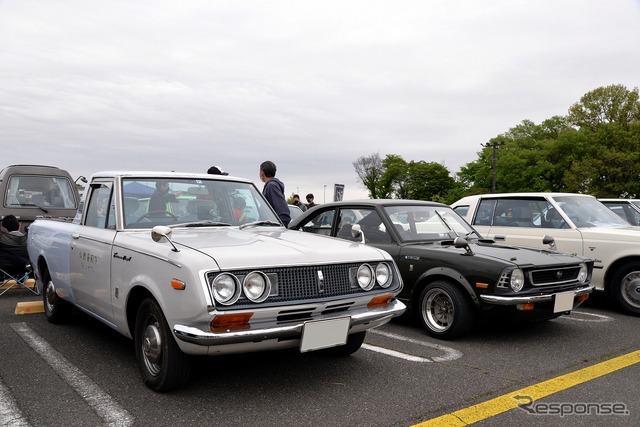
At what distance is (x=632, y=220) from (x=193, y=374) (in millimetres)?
9252

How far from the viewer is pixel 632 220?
32.7 ft

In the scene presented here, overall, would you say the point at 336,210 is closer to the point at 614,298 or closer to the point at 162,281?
the point at 162,281

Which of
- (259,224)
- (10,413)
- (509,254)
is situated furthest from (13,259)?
(509,254)

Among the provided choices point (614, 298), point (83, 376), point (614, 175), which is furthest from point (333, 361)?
point (614, 175)

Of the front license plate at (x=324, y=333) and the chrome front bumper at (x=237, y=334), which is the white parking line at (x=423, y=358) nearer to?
the front license plate at (x=324, y=333)

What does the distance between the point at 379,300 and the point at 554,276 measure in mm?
2423

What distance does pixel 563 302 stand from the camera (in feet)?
17.1

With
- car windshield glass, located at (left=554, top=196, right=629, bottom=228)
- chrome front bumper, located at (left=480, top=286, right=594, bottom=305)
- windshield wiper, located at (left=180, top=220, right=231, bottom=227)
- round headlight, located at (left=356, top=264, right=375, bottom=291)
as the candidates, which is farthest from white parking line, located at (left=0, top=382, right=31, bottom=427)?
car windshield glass, located at (left=554, top=196, right=629, bottom=228)

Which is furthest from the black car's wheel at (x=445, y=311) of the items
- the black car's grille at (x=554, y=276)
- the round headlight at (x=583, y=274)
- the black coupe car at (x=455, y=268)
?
the round headlight at (x=583, y=274)

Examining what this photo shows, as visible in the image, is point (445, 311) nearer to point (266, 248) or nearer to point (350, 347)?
point (350, 347)

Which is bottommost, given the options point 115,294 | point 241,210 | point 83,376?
point 83,376

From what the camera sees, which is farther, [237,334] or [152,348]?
[152,348]

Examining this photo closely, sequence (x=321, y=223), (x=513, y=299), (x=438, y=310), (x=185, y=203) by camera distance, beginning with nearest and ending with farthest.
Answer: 1. (x=185, y=203)
2. (x=513, y=299)
3. (x=438, y=310)
4. (x=321, y=223)

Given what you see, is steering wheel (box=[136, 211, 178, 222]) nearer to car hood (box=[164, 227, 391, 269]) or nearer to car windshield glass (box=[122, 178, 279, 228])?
car windshield glass (box=[122, 178, 279, 228])
